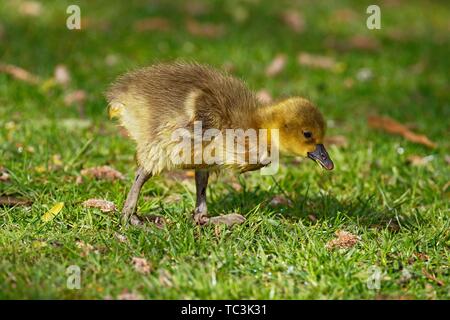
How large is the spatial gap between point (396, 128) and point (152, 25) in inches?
139

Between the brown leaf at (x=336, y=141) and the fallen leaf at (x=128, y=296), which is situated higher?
the brown leaf at (x=336, y=141)

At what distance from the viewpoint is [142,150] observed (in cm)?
409

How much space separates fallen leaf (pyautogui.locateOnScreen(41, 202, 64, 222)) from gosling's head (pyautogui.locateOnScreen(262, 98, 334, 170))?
1.27 m

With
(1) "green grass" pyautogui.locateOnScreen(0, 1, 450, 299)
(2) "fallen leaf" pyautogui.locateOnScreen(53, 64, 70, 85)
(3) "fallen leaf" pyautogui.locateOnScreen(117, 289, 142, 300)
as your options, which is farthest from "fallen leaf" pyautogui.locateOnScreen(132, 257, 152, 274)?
(2) "fallen leaf" pyautogui.locateOnScreen(53, 64, 70, 85)

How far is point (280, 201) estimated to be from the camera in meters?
4.78

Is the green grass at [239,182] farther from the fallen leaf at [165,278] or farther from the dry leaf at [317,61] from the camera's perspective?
the dry leaf at [317,61]

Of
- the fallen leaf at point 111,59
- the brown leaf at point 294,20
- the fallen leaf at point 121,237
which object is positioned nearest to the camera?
the fallen leaf at point 121,237

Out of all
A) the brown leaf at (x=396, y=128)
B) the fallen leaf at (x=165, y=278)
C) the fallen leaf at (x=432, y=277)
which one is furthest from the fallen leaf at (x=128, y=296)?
the brown leaf at (x=396, y=128)

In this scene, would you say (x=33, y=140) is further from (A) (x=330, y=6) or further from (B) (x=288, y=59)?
(A) (x=330, y=6)

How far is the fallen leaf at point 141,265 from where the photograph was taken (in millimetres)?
3591

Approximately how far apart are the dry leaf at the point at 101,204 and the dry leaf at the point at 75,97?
2.15 metres

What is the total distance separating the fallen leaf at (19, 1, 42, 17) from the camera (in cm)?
862

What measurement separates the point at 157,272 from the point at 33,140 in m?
2.24

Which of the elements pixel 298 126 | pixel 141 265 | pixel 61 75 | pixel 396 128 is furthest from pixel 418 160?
pixel 61 75
